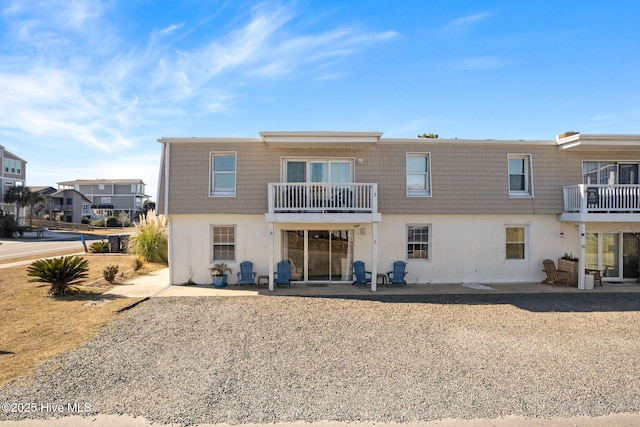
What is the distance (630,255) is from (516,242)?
15.5 feet

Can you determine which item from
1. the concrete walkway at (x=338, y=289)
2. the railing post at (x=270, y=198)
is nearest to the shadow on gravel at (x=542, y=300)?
the concrete walkway at (x=338, y=289)

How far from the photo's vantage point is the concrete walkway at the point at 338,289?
1169 cm

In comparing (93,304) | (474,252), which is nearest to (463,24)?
(474,252)

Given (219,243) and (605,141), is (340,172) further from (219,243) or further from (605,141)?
(605,141)

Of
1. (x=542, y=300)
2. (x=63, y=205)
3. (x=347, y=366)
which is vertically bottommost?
(x=347, y=366)

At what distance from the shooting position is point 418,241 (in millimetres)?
13664

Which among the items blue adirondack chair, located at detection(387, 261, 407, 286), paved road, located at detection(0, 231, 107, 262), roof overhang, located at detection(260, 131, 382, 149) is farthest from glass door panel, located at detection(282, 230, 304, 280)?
paved road, located at detection(0, 231, 107, 262)

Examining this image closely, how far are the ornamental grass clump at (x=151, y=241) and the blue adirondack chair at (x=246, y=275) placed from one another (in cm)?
733

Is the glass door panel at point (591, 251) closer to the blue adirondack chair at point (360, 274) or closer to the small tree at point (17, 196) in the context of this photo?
the blue adirondack chair at point (360, 274)

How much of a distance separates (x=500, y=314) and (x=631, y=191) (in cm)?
836

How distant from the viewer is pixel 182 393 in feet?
16.6

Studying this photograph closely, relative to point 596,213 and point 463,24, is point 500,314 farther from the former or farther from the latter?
point 463,24

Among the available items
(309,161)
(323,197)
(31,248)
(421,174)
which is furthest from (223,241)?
(31,248)

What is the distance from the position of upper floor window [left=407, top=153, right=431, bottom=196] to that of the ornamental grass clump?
40.6ft
